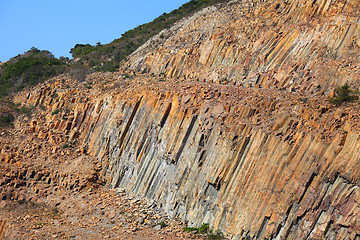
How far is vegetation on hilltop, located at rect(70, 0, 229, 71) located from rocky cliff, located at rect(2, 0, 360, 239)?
427 cm

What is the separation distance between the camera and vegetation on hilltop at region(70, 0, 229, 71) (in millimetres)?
46759

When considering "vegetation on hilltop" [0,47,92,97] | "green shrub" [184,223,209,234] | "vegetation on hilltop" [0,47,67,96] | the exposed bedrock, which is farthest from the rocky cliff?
"vegetation on hilltop" [0,47,67,96]

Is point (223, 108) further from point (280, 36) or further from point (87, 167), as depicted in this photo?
point (87, 167)

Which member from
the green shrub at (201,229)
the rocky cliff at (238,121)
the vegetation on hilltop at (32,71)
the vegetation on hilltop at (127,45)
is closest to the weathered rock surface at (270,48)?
the rocky cliff at (238,121)

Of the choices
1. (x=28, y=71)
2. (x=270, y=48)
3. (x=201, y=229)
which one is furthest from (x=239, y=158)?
(x=28, y=71)

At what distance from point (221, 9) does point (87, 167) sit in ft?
70.5

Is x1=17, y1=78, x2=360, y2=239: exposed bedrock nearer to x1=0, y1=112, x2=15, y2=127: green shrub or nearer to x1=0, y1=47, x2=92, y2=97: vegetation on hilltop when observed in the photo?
x1=0, y1=112, x2=15, y2=127: green shrub

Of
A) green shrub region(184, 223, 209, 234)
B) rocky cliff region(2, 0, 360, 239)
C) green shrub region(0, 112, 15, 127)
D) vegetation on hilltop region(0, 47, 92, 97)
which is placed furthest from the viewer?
vegetation on hilltop region(0, 47, 92, 97)

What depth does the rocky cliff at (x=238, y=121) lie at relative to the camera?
63.8ft

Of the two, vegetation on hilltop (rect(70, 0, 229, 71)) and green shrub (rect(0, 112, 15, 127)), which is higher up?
vegetation on hilltop (rect(70, 0, 229, 71))

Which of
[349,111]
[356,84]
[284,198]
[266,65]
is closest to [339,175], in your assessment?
[284,198]

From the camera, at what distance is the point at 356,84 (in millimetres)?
24594

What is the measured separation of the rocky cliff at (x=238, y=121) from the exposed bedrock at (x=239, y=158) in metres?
0.06

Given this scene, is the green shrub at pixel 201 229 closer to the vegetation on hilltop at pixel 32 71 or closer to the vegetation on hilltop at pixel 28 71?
the vegetation on hilltop at pixel 32 71
